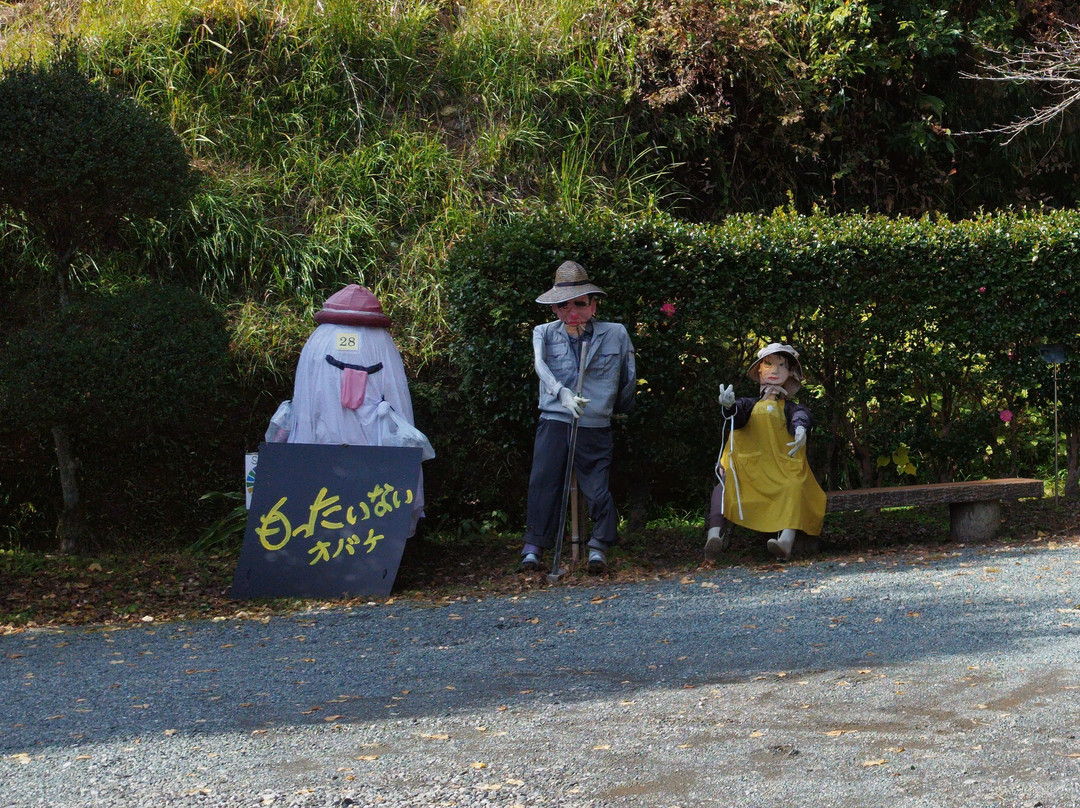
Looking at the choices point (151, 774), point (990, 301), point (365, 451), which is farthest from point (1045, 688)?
point (990, 301)

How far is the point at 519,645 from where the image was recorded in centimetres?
479

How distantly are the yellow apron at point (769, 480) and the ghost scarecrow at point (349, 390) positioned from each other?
5.84ft

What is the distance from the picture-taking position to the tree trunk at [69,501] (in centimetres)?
697

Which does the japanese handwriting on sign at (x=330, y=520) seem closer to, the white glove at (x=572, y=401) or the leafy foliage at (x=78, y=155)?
the white glove at (x=572, y=401)

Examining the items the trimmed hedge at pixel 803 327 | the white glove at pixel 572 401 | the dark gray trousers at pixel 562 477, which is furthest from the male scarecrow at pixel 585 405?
the trimmed hedge at pixel 803 327

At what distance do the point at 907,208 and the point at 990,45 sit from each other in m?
1.64

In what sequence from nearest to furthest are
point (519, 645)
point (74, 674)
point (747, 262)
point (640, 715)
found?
point (640, 715) < point (74, 674) < point (519, 645) < point (747, 262)

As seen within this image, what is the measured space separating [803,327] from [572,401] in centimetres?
193

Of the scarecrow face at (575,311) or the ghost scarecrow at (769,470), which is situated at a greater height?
the scarecrow face at (575,311)

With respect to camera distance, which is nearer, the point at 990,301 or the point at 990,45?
the point at 990,301

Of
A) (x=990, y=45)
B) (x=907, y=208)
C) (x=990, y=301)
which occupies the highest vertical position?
(x=990, y=45)

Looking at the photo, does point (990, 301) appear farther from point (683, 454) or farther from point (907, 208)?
point (907, 208)

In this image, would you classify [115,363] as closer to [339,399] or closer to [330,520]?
[339,399]

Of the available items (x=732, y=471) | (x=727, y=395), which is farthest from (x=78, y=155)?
(x=732, y=471)
